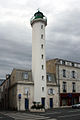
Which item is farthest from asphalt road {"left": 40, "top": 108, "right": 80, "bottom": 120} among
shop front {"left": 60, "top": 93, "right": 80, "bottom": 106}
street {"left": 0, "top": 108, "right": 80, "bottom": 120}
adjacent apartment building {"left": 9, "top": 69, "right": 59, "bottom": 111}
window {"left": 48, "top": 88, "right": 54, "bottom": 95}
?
shop front {"left": 60, "top": 93, "right": 80, "bottom": 106}

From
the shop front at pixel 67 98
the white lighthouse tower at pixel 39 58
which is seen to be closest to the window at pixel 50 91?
the white lighthouse tower at pixel 39 58

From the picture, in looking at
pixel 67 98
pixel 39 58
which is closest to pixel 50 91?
pixel 67 98

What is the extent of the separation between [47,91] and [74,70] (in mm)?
10646

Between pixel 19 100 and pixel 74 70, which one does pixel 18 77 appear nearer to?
pixel 19 100

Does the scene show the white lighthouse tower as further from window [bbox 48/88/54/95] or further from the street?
the street

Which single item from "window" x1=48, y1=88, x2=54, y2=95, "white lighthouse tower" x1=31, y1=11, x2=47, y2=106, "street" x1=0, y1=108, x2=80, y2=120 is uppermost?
"white lighthouse tower" x1=31, y1=11, x2=47, y2=106

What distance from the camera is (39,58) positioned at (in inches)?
1571

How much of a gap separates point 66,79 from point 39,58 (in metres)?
9.92

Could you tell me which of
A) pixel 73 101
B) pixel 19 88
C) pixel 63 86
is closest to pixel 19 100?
pixel 19 88

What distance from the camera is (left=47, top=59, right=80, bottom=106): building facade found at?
44281mm

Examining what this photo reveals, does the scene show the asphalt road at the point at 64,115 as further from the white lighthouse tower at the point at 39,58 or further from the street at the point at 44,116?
the white lighthouse tower at the point at 39,58

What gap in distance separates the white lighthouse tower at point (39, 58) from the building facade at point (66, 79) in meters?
5.28

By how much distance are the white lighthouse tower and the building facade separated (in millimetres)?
5285

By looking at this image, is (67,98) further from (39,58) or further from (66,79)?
(39,58)
